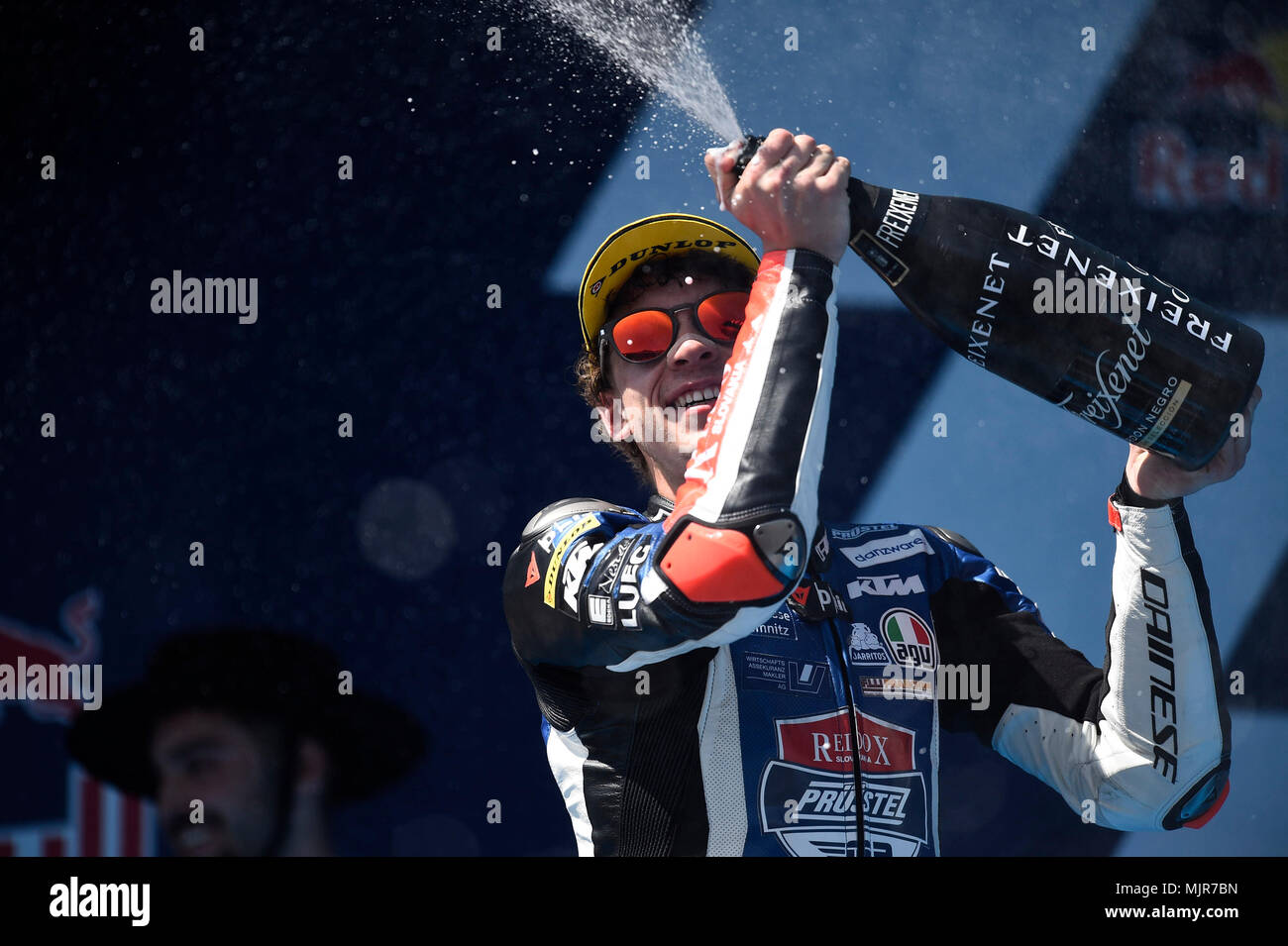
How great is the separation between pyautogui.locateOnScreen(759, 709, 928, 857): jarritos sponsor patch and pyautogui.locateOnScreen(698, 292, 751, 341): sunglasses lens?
0.62 m

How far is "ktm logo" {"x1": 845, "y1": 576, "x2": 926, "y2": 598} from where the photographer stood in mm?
1910

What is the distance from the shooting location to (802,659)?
5.84 ft

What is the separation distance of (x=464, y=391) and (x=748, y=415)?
5.64 feet

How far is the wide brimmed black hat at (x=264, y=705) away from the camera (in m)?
3.01

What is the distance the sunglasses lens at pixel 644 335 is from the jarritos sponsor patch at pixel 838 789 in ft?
2.06

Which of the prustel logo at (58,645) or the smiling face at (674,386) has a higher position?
the smiling face at (674,386)

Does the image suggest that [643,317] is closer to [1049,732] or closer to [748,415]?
[748,415]

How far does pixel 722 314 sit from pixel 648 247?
0.21 metres

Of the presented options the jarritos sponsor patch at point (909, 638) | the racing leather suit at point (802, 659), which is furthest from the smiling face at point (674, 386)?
the jarritos sponsor patch at point (909, 638)

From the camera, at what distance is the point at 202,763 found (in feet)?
9.99
